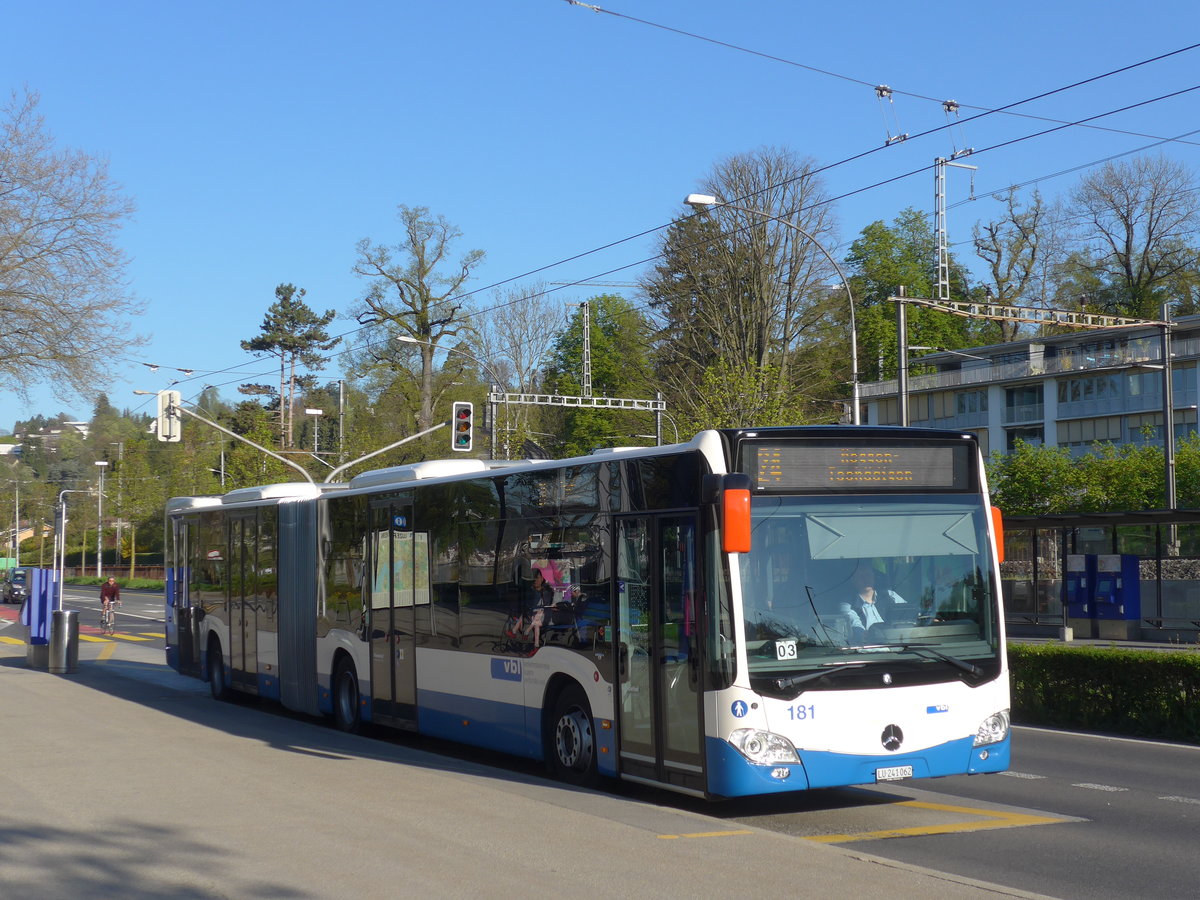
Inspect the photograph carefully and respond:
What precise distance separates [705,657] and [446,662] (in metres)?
4.68

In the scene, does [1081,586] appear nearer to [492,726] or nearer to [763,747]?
[492,726]

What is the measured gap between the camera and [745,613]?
9258 millimetres

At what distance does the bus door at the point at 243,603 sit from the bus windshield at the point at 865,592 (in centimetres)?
1110

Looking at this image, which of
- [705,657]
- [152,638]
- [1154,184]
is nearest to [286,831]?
[705,657]

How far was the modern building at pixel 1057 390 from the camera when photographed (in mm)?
70875

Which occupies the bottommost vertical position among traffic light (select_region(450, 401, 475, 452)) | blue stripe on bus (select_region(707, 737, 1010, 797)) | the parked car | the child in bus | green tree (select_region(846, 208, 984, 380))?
the parked car

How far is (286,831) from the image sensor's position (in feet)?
27.5

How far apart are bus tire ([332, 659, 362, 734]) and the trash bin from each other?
31.1 ft

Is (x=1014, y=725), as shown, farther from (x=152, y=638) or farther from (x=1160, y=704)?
(x=152, y=638)

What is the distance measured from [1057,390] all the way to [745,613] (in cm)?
7173

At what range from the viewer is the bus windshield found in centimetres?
932

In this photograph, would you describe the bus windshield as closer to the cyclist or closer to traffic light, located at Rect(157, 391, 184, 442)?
traffic light, located at Rect(157, 391, 184, 442)

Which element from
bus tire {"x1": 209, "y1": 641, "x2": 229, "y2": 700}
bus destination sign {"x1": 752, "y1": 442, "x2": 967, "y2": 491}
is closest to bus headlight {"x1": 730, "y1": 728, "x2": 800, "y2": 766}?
bus destination sign {"x1": 752, "y1": 442, "x2": 967, "y2": 491}

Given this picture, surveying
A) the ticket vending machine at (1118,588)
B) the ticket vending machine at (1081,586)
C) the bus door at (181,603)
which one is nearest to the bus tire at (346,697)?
the bus door at (181,603)
